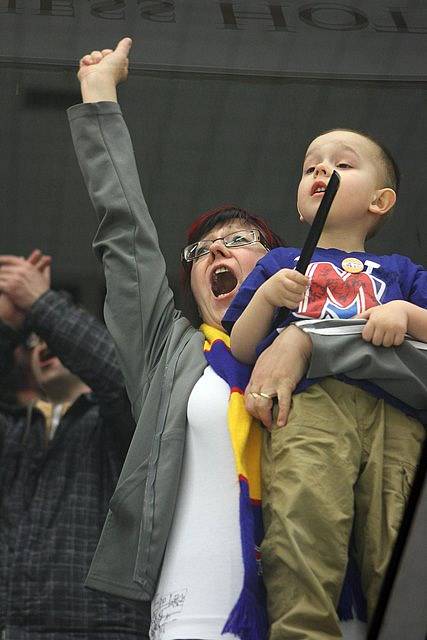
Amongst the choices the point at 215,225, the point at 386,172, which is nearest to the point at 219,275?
the point at 215,225

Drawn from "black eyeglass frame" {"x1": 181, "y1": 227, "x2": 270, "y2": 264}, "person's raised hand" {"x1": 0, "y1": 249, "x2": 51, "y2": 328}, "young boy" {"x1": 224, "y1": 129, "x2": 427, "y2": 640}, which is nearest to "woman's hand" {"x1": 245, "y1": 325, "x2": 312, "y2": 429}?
"young boy" {"x1": 224, "y1": 129, "x2": 427, "y2": 640}

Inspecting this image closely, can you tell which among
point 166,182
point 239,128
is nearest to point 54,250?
point 166,182

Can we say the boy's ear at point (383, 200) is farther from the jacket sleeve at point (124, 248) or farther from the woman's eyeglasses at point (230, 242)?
the jacket sleeve at point (124, 248)

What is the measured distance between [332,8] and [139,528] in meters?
1.43

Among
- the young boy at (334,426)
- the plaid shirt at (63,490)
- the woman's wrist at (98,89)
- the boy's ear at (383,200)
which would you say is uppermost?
the woman's wrist at (98,89)

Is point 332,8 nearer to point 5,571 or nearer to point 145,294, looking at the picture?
point 145,294

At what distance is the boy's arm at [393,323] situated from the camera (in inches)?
85.7

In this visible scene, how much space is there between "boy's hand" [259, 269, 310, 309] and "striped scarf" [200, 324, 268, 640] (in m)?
0.16

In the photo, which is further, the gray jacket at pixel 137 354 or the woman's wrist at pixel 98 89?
the woman's wrist at pixel 98 89

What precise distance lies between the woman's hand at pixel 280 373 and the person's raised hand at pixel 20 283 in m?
0.81

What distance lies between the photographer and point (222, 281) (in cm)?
254

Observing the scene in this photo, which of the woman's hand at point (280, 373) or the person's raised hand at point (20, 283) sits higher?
the woman's hand at point (280, 373)

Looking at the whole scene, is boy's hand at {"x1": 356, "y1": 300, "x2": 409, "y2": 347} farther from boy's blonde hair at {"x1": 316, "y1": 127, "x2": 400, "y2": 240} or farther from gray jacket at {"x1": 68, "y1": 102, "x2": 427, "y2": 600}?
boy's blonde hair at {"x1": 316, "y1": 127, "x2": 400, "y2": 240}

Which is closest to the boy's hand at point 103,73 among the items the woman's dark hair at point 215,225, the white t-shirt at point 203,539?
the woman's dark hair at point 215,225
